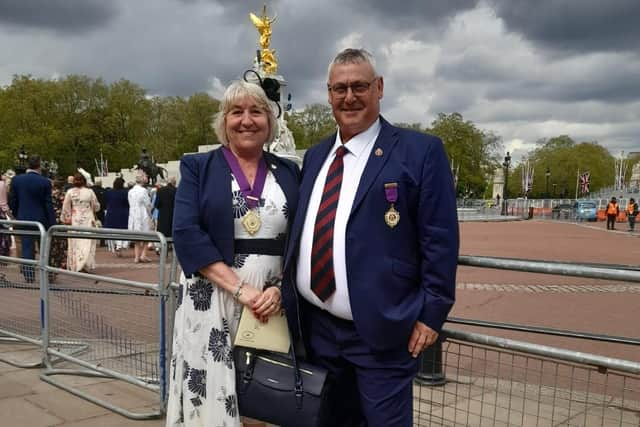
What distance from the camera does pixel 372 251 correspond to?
7.75ft

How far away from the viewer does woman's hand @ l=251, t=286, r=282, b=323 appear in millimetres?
2645

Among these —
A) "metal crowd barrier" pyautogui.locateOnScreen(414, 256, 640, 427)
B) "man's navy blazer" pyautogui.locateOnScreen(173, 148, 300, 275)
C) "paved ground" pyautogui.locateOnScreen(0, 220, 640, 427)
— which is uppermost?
"man's navy blazer" pyautogui.locateOnScreen(173, 148, 300, 275)

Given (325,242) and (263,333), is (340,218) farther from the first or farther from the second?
(263,333)

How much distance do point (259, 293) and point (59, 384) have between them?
2931 millimetres

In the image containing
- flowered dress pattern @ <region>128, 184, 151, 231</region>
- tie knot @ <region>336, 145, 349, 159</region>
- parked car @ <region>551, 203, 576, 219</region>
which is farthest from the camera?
parked car @ <region>551, 203, 576, 219</region>

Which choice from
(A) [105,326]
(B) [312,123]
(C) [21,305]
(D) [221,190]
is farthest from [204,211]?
(B) [312,123]

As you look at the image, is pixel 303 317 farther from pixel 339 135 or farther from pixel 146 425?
pixel 146 425

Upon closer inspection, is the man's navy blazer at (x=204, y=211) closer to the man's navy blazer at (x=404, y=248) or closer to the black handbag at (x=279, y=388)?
the black handbag at (x=279, y=388)

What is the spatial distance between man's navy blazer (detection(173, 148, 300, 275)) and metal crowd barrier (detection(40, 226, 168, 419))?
1.23 meters

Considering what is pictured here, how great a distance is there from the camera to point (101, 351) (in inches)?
200

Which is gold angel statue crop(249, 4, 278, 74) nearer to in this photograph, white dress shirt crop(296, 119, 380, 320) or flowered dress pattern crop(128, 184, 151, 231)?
flowered dress pattern crop(128, 184, 151, 231)

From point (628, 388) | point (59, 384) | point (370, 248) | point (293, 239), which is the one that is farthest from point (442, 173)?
point (59, 384)

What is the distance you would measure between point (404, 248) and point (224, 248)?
0.87m

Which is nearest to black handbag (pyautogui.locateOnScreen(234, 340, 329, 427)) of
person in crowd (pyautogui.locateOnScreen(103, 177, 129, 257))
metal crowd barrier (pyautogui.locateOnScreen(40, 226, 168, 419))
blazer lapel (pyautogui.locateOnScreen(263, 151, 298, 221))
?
blazer lapel (pyautogui.locateOnScreen(263, 151, 298, 221))
